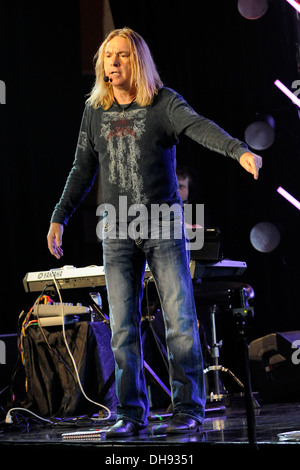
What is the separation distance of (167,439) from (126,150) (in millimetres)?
1228

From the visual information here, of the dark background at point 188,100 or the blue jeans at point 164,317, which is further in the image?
the dark background at point 188,100

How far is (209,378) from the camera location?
405 centimetres

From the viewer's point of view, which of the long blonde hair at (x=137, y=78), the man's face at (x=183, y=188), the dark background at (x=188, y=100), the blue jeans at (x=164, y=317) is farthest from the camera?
the dark background at (x=188, y=100)

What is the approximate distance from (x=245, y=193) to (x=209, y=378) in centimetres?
183

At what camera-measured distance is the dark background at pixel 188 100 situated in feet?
16.5

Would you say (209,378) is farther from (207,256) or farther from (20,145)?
(20,145)

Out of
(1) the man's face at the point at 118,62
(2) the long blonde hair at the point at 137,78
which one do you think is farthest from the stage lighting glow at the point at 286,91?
(1) the man's face at the point at 118,62

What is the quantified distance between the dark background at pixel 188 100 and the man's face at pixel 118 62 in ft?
8.57

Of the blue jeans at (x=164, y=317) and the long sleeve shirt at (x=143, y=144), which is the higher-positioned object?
the long sleeve shirt at (x=143, y=144)

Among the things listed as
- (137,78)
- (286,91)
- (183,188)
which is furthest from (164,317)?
(286,91)

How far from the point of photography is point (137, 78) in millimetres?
2609

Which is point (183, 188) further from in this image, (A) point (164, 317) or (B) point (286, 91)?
(A) point (164, 317)

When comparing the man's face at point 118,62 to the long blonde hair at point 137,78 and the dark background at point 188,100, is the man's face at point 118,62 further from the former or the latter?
the dark background at point 188,100
